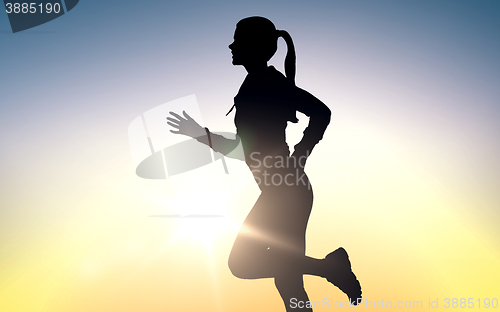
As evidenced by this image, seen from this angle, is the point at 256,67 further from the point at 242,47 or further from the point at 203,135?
the point at 203,135

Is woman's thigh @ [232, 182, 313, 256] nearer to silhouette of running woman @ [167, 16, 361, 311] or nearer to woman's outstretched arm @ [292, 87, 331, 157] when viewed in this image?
silhouette of running woman @ [167, 16, 361, 311]

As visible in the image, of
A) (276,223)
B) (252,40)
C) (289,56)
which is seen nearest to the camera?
(276,223)

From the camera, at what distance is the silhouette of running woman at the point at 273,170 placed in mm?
3428

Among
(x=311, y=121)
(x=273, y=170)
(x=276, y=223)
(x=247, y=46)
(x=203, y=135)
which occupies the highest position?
(x=247, y=46)

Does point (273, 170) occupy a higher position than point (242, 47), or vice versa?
point (242, 47)

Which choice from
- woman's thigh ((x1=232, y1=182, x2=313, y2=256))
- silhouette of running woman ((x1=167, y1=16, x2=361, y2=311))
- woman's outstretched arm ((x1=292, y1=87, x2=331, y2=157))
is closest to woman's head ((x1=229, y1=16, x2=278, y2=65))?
silhouette of running woman ((x1=167, y1=16, x2=361, y2=311))

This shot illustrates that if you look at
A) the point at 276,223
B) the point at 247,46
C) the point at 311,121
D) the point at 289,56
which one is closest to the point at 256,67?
the point at 247,46

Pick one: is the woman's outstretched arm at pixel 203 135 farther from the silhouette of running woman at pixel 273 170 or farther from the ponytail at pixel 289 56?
the ponytail at pixel 289 56

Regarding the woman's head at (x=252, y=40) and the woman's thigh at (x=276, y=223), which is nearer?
the woman's thigh at (x=276, y=223)

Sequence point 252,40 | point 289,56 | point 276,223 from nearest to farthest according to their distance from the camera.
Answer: point 276,223 < point 252,40 < point 289,56

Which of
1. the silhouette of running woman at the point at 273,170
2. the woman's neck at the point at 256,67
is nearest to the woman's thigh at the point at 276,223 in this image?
the silhouette of running woman at the point at 273,170

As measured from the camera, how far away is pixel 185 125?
3531 millimetres

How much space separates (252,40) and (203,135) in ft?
4.15

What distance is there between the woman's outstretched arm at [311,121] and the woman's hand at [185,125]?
117 cm
